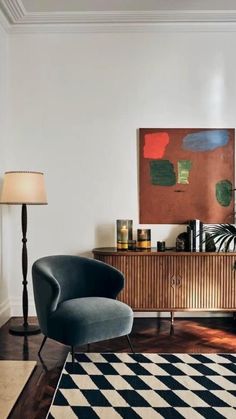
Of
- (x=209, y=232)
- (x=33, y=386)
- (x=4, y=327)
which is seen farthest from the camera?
(x=209, y=232)

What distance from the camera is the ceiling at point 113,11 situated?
151 inches

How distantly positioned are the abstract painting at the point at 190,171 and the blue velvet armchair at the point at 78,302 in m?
1.13

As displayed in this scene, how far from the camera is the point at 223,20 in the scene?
4.10 meters

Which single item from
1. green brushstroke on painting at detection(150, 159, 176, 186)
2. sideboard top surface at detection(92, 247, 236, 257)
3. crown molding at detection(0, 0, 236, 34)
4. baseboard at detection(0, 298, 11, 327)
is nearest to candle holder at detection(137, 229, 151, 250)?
sideboard top surface at detection(92, 247, 236, 257)

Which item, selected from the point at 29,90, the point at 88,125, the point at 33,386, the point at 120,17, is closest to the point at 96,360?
the point at 33,386

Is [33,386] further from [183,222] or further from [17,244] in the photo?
[183,222]

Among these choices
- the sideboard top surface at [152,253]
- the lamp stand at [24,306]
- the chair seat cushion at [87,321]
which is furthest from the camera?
the sideboard top surface at [152,253]

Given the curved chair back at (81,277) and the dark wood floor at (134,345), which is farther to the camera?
the curved chair back at (81,277)

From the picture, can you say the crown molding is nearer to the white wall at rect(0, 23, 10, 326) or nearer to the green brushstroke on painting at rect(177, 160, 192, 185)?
the white wall at rect(0, 23, 10, 326)

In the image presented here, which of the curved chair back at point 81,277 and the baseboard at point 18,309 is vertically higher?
the curved chair back at point 81,277

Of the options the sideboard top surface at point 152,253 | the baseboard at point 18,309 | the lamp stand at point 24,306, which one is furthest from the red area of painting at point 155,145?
the baseboard at point 18,309

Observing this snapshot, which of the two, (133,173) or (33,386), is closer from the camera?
(33,386)

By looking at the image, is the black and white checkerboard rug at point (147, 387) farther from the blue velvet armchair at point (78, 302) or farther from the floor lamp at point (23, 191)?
the floor lamp at point (23, 191)

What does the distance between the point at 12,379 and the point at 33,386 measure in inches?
6.5
